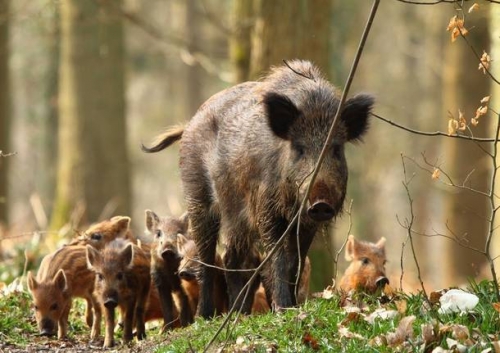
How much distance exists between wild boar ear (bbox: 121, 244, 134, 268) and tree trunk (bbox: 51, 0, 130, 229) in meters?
7.49

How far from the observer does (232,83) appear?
529 inches

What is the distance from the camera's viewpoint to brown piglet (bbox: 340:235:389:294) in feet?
30.9

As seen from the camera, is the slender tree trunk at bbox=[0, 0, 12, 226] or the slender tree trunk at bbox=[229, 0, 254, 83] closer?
the slender tree trunk at bbox=[229, 0, 254, 83]

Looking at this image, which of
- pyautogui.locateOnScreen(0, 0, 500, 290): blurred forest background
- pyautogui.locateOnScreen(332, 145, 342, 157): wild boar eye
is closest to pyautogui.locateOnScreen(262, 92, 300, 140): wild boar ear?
pyautogui.locateOnScreen(332, 145, 342, 157): wild boar eye

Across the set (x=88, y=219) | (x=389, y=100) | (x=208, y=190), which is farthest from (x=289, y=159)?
(x=389, y=100)

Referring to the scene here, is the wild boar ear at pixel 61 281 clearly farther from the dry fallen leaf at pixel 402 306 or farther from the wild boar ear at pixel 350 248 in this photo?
the dry fallen leaf at pixel 402 306

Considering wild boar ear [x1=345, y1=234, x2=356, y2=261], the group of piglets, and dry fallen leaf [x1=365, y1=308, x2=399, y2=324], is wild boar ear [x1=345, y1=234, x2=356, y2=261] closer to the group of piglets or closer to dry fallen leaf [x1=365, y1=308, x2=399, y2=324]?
the group of piglets

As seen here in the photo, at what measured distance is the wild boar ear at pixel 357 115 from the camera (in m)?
8.59

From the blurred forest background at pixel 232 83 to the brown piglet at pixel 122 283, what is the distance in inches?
33.0

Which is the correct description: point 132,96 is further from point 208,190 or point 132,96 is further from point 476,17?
point 208,190

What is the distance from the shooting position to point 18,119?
45.1m

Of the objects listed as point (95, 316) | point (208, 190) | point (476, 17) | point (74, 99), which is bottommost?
point (95, 316)

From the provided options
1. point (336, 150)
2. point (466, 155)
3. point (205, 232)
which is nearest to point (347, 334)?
point (336, 150)

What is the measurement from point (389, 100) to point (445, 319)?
31.5m
